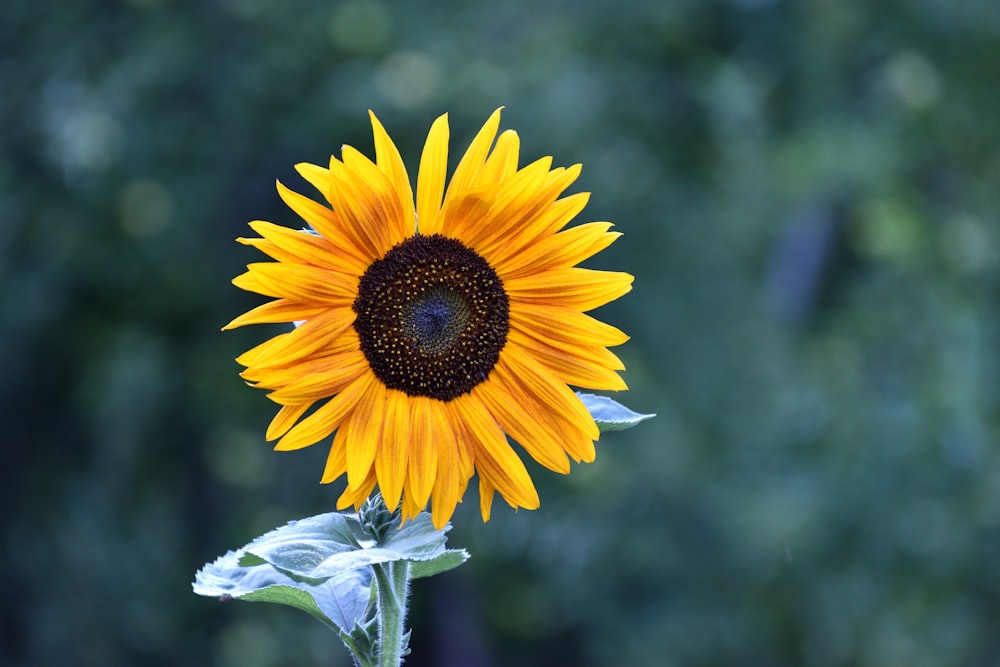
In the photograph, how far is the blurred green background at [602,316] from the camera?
12.7 feet

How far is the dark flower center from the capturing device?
1.22 meters

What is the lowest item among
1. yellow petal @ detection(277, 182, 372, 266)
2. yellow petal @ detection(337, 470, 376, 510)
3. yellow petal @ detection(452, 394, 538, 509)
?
yellow petal @ detection(337, 470, 376, 510)

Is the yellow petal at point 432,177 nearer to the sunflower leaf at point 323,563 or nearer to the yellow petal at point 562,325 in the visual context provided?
the yellow petal at point 562,325

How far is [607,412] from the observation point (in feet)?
4.10

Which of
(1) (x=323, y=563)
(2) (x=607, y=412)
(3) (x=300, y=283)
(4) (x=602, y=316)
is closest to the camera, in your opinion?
(1) (x=323, y=563)

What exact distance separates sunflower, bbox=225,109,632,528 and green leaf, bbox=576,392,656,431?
0.08 feet

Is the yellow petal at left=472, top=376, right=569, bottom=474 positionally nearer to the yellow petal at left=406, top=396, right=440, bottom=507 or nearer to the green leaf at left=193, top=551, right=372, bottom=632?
the yellow petal at left=406, top=396, right=440, bottom=507

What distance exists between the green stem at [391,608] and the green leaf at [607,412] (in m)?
0.26

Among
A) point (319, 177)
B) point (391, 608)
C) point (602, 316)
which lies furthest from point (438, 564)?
point (602, 316)

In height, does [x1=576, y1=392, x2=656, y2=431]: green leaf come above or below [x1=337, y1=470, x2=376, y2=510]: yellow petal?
above

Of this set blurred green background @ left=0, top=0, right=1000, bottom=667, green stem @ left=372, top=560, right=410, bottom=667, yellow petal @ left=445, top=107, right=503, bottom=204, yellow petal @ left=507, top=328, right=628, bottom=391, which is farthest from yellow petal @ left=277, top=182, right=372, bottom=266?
blurred green background @ left=0, top=0, right=1000, bottom=667

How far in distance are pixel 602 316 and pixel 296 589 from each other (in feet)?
8.09

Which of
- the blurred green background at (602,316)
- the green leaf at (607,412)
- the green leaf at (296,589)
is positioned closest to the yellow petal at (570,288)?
the green leaf at (607,412)

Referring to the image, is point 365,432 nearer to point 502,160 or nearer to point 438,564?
point 438,564
